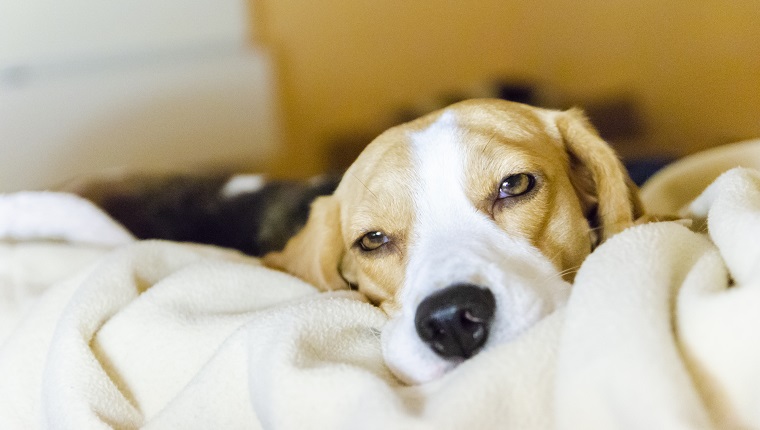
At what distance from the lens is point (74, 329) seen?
4.44ft

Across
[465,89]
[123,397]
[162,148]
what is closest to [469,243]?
[123,397]

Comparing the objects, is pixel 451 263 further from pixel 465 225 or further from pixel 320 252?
pixel 320 252

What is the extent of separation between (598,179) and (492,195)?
0.32m

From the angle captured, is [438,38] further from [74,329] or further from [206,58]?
[74,329]

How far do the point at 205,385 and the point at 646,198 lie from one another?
58.3 inches

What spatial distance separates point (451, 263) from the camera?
129 centimetres

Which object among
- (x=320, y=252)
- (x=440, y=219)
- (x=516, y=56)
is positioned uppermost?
(x=440, y=219)

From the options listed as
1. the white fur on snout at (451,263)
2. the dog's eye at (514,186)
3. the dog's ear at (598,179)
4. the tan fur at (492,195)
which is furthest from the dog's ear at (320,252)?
the dog's ear at (598,179)

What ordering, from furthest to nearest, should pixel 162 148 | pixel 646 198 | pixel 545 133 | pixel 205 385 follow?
1. pixel 162 148
2. pixel 646 198
3. pixel 545 133
4. pixel 205 385

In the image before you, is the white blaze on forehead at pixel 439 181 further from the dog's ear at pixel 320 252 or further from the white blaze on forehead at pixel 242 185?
the white blaze on forehead at pixel 242 185

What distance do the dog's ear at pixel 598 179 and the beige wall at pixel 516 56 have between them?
1.82m

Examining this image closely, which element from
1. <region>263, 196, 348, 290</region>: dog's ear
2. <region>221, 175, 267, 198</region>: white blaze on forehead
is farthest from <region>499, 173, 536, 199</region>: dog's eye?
<region>221, 175, 267, 198</region>: white blaze on forehead

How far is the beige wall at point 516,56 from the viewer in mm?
3484

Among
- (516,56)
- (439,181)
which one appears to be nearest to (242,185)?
(439,181)
